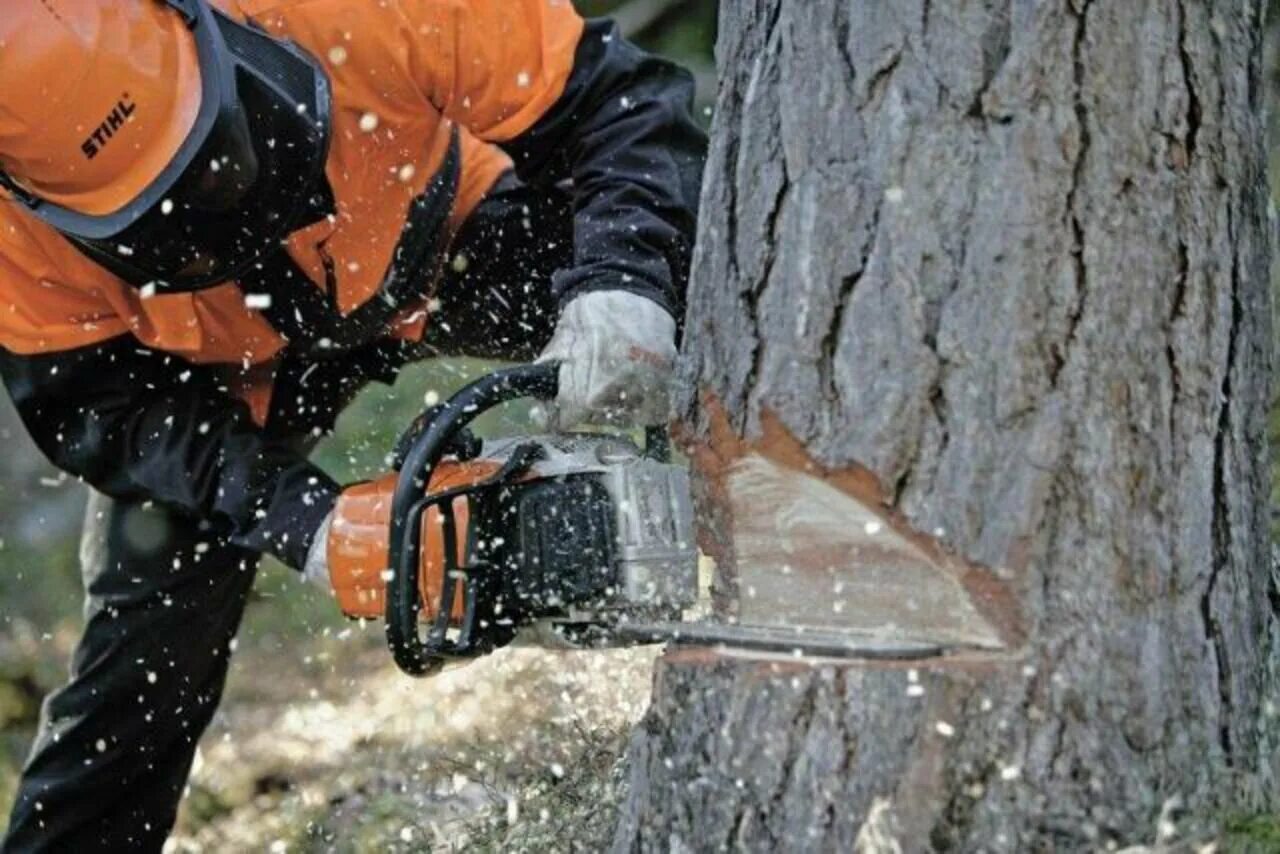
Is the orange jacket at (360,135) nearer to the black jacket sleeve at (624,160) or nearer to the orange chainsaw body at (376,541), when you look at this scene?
the black jacket sleeve at (624,160)

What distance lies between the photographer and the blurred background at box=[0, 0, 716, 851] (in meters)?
2.83

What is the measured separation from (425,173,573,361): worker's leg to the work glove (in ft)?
1.70

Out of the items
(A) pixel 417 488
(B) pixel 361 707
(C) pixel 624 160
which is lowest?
(B) pixel 361 707

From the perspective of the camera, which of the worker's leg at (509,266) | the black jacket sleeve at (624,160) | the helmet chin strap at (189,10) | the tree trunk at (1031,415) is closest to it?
the tree trunk at (1031,415)

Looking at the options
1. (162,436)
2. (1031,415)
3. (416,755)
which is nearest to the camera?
(1031,415)

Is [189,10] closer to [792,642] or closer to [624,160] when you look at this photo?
[624,160]

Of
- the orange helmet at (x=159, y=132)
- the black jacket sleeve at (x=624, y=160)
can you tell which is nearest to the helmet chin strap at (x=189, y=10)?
the orange helmet at (x=159, y=132)

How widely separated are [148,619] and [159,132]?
1192mm

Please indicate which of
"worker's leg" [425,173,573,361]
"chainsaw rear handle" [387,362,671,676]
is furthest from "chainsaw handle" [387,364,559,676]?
"worker's leg" [425,173,573,361]

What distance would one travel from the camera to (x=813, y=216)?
5.84ft

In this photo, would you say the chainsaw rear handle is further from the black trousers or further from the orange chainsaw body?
the black trousers

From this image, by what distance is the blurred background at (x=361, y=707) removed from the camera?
2828 mm

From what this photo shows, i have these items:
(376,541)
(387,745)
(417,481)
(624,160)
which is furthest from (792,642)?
(387,745)

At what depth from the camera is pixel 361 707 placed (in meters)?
4.41
